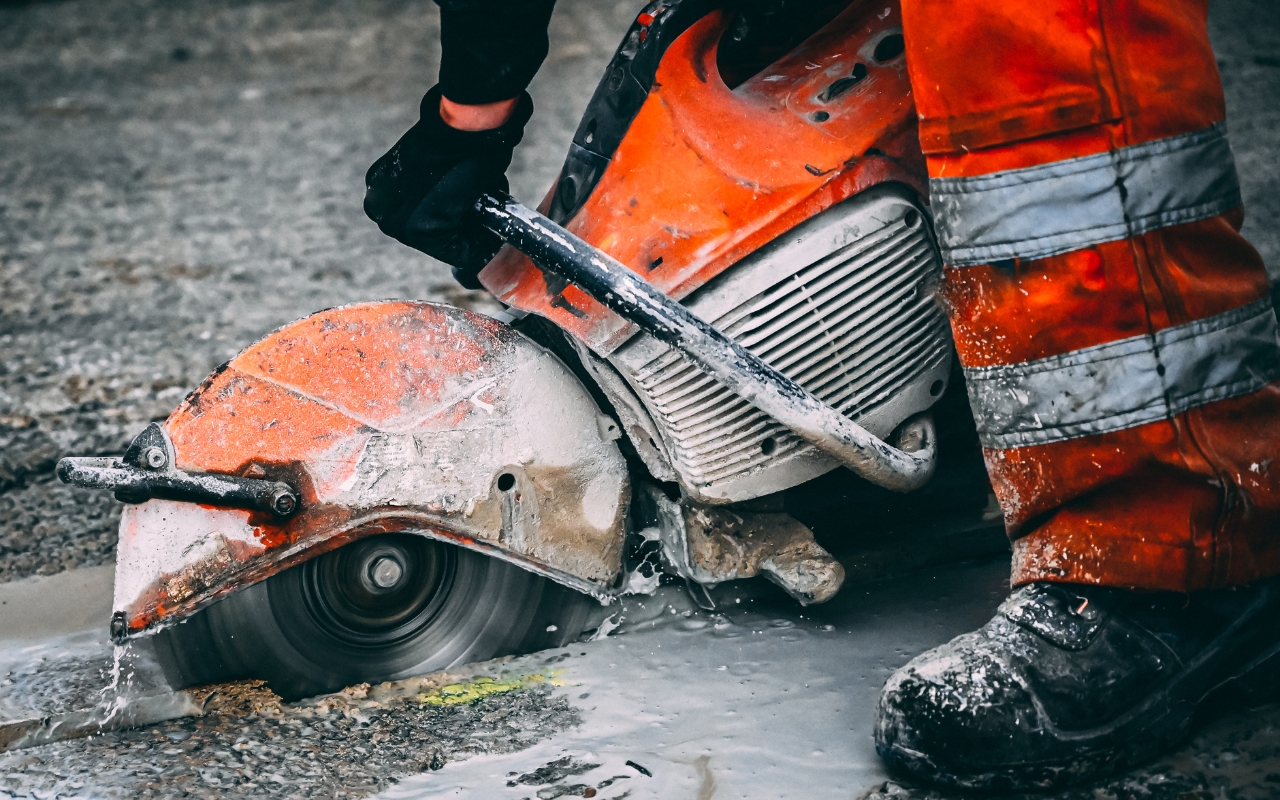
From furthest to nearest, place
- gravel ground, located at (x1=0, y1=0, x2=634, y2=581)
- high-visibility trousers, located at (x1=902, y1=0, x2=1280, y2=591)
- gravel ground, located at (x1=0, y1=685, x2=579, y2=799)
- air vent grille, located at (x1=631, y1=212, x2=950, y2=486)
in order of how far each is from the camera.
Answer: gravel ground, located at (x1=0, y1=0, x2=634, y2=581), air vent grille, located at (x1=631, y1=212, x2=950, y2=486), gravel ground, located at (x1=0, y1=685, x2=579, y2=799), high-visibility trousers, located at (x1=902, y1=0, x2=1280, y2=591)

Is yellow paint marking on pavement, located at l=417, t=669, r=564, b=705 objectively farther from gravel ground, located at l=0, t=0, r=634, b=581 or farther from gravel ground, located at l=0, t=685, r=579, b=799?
gravel ground, located at l=0, t=0, r=634, b=581

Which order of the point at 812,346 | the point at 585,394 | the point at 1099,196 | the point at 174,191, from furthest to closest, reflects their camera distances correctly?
the point at 174,191, the point at 585,394, the point at 812,346, the point at 1099,196

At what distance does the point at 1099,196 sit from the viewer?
1.23 meters

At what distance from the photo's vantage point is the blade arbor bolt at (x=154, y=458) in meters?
1.38

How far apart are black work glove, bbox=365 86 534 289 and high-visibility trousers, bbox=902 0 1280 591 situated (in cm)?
55

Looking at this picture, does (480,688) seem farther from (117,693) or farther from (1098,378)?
(1098,378)

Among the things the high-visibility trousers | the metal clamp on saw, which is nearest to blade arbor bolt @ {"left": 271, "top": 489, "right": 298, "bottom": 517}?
the metal clamp on saw

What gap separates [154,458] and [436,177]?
0.50 metres

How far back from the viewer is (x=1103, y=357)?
125cm

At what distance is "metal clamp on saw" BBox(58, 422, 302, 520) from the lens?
1.36 metres

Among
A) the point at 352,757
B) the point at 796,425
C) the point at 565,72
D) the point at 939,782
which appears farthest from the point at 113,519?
the point at 565,72

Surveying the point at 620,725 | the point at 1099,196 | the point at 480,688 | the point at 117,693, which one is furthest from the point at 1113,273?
the point at 117,693

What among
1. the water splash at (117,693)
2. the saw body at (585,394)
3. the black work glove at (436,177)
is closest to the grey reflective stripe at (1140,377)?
the saw body at (585,394)

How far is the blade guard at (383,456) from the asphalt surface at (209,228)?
0.72ft
